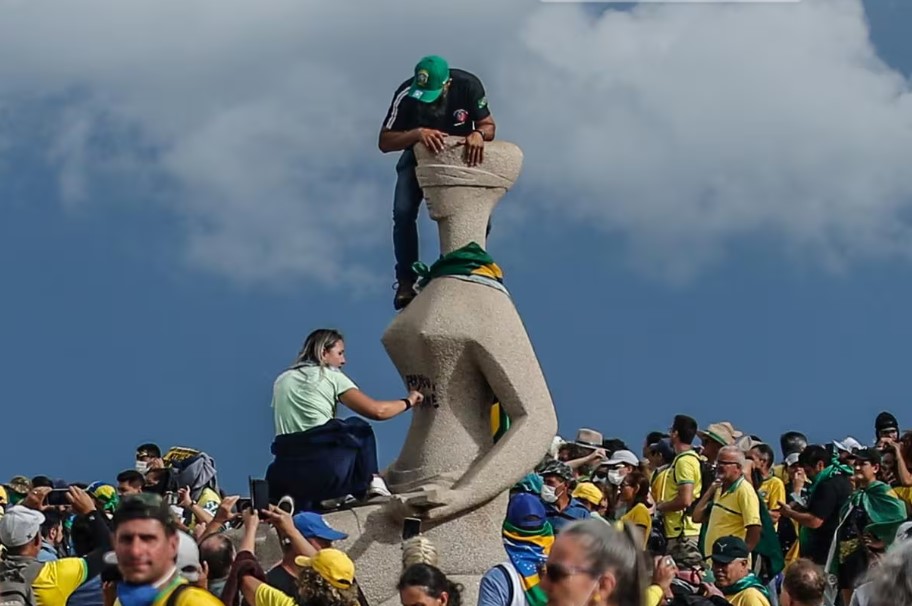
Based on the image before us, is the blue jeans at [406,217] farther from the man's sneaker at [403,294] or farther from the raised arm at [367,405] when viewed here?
the raised arm at [367,405]

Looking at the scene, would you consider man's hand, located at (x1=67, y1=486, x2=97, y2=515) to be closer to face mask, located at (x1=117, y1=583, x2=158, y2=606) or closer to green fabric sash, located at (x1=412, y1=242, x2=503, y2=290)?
green fabric sash, located at (x1=412, y1=242, x2=503, y2=290)

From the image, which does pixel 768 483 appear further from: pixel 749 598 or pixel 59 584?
pixel 59 584

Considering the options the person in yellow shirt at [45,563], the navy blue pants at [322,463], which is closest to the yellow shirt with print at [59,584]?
the person in yellow shirt at [45,563]

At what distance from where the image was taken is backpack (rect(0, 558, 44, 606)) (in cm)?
1012

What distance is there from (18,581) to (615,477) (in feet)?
22.9

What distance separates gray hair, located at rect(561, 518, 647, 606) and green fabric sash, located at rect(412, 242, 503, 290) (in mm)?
5785

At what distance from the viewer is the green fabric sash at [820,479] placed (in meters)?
13.4

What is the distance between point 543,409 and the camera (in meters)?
11.6

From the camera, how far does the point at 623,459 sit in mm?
16766

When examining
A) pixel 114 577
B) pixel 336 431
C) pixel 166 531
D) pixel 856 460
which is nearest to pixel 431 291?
pixel 336 431

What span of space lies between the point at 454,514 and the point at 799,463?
15.0ft

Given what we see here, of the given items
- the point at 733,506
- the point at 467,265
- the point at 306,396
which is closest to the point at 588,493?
the point at 733,506

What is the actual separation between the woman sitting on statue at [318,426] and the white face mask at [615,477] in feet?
17.3

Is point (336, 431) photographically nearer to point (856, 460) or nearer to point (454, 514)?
point (454, 514)
